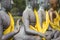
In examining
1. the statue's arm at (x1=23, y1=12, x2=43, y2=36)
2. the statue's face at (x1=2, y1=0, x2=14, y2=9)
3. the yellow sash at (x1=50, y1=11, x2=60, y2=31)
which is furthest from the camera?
the yellow sash at (x1=50, y1=11, x2=60, y2=31)

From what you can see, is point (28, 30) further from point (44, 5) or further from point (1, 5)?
point (44, 5)

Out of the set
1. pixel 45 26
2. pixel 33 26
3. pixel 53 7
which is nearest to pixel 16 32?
pixel 33 26

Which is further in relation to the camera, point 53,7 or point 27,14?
point 53,7

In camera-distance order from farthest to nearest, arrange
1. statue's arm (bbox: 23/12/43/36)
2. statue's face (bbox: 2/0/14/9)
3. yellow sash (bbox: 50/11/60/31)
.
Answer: yellow sash (bbox: 50/11/60/31), statue's arm (bbox: 23/12/43/36), statue's face (bbox: 2/0/14/9)

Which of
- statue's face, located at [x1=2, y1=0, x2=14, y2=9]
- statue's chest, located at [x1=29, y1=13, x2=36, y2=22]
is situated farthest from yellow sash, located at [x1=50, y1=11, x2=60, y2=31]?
statue's face, located at [x1=2, y1=0, x2=14, y2=9]

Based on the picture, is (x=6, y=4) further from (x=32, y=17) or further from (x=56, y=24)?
(x=56, y=24)

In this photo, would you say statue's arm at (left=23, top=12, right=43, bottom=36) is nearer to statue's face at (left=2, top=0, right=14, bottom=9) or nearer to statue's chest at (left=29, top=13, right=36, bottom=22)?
statue's chest at (left=29, top=13, right=36, bottom=22)

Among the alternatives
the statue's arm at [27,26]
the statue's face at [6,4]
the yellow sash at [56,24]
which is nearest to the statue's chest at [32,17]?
the statue's arm at [27,26]

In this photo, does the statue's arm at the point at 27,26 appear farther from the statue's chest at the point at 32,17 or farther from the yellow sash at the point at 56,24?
the yellow sash at the point at 56,24

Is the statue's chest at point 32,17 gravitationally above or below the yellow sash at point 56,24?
above

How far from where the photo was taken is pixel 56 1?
3855mm

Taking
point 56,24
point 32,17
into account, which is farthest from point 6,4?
point 56,24

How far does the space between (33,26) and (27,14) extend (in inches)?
5.8

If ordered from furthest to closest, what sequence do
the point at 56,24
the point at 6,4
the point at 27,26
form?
the point at 56,24 → the point at 27,26 → the point at 6,4
